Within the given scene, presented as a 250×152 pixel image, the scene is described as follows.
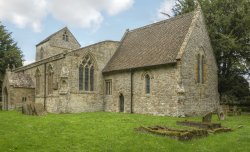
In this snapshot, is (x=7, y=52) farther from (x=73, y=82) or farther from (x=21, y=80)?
(x=73, y=82)

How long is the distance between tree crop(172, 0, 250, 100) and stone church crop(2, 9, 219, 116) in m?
3.58

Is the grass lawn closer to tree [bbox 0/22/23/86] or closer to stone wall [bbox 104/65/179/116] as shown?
stone wall [bbox 104/65/179/116]

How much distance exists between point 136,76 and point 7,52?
28164 millimetres

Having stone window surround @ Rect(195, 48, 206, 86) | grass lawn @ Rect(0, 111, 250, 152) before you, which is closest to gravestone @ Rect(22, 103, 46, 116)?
grass lawn @ Rect(0, 111, 250, 152)

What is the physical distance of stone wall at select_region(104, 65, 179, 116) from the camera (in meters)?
25.6

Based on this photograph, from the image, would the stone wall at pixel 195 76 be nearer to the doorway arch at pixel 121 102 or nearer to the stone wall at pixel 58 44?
the doorway arch at pixel 121 102

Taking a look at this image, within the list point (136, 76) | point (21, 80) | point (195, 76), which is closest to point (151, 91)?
point (136, 76)

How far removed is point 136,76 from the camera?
29.1m

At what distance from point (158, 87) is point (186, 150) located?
1570 cm

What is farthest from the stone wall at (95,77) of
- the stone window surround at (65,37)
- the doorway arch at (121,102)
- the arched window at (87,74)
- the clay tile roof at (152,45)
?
the stone window surround at (65,37)

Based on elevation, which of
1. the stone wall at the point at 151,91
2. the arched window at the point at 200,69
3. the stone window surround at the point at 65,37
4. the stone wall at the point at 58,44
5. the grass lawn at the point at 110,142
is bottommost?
the grass lawn at the point at 110,142

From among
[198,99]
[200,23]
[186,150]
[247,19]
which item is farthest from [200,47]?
[186,150]

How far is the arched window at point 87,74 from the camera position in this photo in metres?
31.5

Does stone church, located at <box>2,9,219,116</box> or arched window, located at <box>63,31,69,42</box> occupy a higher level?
arched window, located at <box>63,31,69,42</box>
